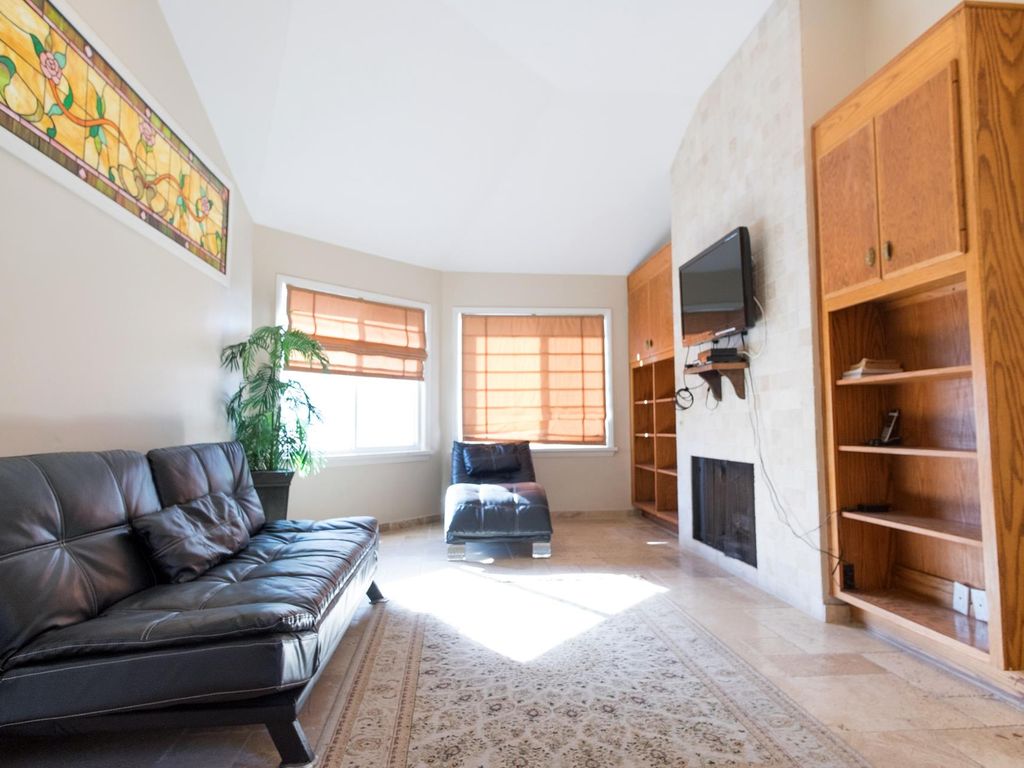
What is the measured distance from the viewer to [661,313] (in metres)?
5.20

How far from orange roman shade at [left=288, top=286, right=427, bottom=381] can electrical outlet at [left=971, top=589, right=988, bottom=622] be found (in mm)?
4347

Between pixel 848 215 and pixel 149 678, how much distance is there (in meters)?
3.09

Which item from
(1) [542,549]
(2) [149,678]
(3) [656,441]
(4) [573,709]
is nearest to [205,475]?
(2) [149,678]

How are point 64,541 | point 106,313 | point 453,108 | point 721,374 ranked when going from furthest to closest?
point 453,108 < point 721,374 < point 106,313 < point 64,541

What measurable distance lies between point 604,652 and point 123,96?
3.17m

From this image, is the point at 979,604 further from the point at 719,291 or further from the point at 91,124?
the point at 91,124

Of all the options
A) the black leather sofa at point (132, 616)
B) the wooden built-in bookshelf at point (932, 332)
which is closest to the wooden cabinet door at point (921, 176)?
the wooden built-in bookshelf at point (932, 332)

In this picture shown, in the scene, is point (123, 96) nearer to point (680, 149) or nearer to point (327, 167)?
point (327, 167)

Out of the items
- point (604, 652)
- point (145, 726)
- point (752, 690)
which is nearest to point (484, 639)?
point (604, 652)

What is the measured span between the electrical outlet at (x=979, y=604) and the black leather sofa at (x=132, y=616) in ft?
8.00

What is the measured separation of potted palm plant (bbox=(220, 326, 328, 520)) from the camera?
12.6 feet

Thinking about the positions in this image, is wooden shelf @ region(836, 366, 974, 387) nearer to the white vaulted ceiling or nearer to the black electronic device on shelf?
the black electronic device on shelf

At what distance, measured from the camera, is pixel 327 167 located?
436 cm

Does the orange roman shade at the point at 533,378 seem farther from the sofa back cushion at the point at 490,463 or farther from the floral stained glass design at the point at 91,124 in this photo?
the floral stained glass design at the point at 91,124
